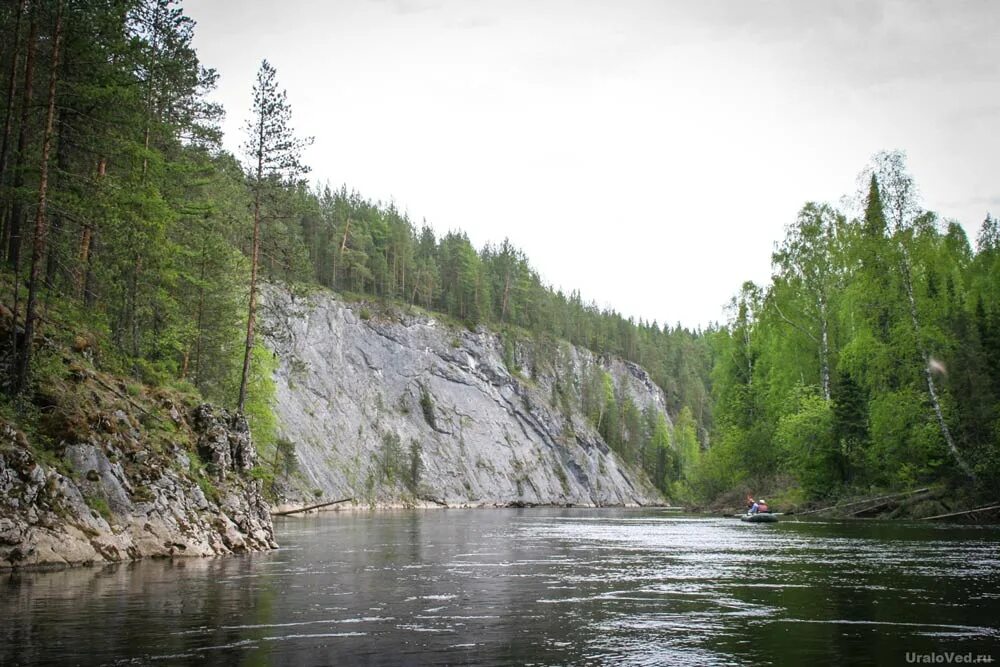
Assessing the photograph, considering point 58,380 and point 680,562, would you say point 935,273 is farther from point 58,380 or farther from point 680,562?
point 58,380

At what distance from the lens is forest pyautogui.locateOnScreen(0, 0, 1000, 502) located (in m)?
22.0

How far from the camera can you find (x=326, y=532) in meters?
36.6

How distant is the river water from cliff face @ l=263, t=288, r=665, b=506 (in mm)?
55903

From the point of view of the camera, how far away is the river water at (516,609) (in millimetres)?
9297

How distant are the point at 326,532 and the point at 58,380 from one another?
1821 cm

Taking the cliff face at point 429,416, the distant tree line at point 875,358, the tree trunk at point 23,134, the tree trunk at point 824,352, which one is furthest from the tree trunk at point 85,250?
the cliff face at point 429,416

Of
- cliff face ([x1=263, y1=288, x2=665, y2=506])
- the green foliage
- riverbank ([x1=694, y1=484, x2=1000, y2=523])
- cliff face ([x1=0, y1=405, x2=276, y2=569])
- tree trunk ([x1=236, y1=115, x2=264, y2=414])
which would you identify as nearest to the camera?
cliff face ([x1=0, y1=405, x2=276, y2=569])

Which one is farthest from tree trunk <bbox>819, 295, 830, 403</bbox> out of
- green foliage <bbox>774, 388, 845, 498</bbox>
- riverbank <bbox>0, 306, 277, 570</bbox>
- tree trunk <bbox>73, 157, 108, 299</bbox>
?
tree trunk <bbox>73, 157, 108, 299</bbox>

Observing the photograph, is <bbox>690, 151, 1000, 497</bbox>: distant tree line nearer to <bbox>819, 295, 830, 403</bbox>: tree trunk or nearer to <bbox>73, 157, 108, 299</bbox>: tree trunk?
<bbox>819, 295, 830, 403</bbox>: tree trunk

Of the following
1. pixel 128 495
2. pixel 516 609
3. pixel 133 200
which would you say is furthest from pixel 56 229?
pixel 516 609

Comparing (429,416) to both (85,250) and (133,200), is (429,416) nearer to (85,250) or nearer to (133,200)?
(85,250)

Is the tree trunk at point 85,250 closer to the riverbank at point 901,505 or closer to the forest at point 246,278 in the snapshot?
the forest at point 246,278

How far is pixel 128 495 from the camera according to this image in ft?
66.9

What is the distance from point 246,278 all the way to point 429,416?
62.2 m
